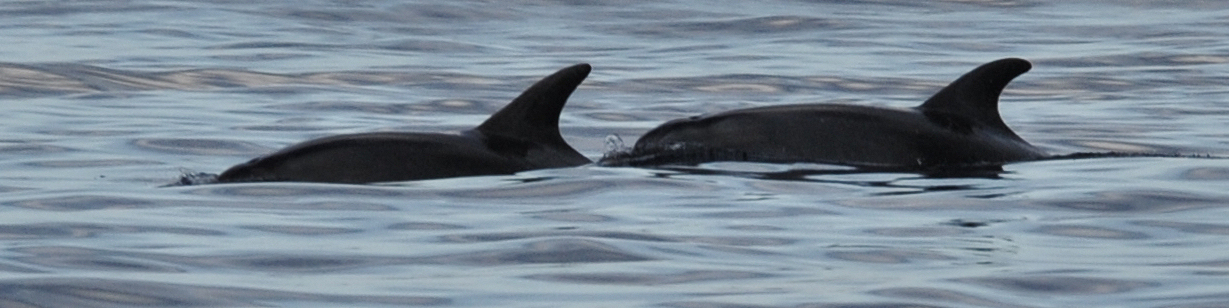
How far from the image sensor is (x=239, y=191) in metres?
10.4

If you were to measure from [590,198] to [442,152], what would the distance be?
105cm

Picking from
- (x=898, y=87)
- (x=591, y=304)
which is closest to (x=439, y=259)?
(x=591, y=304)

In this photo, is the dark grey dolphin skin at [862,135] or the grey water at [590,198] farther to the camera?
the dark grey dolphin skin at [862,135]

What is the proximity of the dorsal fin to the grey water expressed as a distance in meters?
0.43

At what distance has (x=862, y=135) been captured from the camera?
38.6 ft

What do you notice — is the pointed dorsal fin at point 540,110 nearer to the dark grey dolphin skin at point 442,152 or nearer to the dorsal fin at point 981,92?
the dark grey dolphin skin at point 442,152

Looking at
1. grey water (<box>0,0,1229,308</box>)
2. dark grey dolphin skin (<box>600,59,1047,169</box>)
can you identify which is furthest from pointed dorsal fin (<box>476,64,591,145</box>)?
dark grey dolphin skin (<box>600,59,1047,169</box>)

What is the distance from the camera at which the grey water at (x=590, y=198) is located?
748 cm

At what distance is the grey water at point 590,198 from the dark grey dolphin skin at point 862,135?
258 mm

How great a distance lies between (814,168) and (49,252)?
4148mm

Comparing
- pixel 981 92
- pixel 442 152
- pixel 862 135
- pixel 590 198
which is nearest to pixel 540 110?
pixel 442 152

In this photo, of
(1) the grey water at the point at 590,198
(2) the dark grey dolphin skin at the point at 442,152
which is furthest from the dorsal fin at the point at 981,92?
(2) the dark grey dolphin skin at the point at 442,152

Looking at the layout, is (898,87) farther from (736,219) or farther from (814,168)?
(736,219)

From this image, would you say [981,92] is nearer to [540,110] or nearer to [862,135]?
[862,135]
